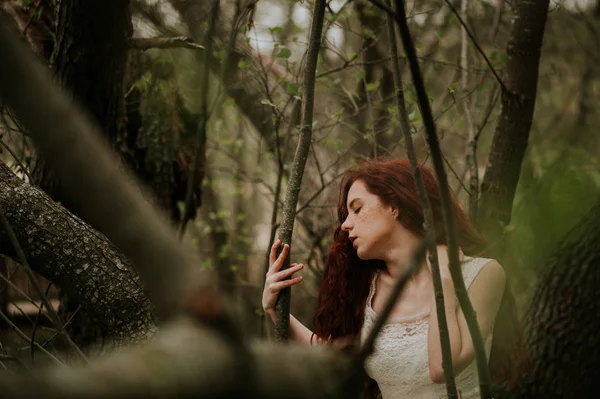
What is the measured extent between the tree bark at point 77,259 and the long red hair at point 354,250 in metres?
0.73

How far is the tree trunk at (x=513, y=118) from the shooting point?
2.87 m

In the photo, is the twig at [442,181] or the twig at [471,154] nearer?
the twig at [442,181]

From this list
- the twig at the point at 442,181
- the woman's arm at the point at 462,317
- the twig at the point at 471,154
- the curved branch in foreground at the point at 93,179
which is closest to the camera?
the curved branch in foreground at the point at 93,179

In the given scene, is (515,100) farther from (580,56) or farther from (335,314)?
(580,56)

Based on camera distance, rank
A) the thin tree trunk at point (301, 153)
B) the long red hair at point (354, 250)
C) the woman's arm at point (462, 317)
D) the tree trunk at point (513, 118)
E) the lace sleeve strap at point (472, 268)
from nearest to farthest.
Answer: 1. the thin tree trunk at point (301, 153)
2. the woman's arm at point (462, 317)
3. the lace sleeve strap at point (472, 268)
4. the long red hair at point (354, 250)
5. the tree trunk at point (513, 118)

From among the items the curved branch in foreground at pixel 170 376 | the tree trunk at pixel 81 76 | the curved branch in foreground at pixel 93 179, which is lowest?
the curved branch in foreground at pixel 170 376

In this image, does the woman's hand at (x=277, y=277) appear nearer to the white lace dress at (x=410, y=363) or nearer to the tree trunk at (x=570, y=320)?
the white lace dress at (x=410, y=363)

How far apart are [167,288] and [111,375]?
0.39 feet

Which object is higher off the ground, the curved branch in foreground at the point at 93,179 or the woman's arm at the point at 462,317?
the curved branch in foreground at the point at 93,179

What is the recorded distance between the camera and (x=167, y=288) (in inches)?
22.2

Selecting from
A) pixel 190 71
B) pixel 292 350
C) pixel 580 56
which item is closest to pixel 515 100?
pixel 190 71

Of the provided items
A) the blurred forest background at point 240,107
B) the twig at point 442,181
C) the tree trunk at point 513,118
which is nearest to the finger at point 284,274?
the blurred forest background at point 240,107

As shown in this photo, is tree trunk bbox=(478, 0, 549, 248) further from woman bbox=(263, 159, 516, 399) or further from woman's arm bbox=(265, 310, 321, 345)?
woman's arm bbox=(265, 310, 321, 345)

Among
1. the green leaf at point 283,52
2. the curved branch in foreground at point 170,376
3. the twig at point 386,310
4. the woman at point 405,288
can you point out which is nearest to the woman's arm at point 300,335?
the woman at point 405,288
